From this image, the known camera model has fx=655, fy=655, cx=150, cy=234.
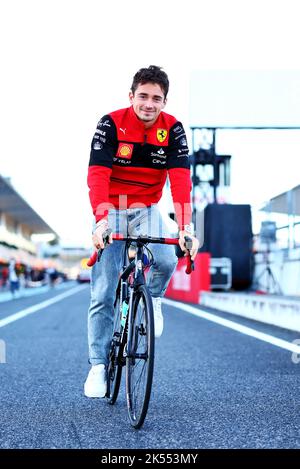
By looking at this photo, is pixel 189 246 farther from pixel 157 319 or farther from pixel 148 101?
pixel 148 101

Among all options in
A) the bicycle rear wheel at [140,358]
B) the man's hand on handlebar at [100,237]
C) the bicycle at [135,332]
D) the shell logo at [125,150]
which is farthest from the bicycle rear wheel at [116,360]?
the shell logo at [125,150]

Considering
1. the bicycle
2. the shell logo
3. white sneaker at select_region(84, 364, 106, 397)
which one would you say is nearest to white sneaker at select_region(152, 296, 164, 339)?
the bicycle

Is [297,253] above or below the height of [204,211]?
below

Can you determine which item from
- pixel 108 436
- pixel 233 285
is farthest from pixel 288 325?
pixel 233 285

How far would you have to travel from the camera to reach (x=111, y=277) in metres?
3.89

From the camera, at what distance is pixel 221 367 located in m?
5.57

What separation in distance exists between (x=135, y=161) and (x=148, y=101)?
353 mm

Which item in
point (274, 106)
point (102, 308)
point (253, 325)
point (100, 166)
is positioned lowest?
point (253, 325)

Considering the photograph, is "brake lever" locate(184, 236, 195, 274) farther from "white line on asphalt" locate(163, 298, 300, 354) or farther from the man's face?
"white line on asphalt" locate(163, 298, 300, 354)

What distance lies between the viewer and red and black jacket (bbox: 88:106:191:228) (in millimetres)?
3613

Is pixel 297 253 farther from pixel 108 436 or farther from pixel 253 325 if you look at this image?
pixel 108 436

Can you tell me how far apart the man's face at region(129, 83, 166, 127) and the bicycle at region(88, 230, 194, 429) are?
71cm

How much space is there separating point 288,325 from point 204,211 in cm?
1368
